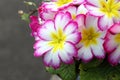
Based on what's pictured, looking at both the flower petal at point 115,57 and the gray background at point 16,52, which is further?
the gray background at point 16,52

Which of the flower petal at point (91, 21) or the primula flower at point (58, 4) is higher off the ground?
the primula flower at point (58, 4)

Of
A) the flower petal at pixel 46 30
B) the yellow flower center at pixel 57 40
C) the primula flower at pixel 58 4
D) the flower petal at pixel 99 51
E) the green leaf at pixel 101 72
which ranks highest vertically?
the primula flower at pixel 58 4

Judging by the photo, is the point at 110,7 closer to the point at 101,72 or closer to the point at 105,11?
the point at 105,11

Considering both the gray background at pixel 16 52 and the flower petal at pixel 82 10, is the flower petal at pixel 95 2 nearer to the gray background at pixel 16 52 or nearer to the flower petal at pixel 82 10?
the flower petal at pixel 82 10

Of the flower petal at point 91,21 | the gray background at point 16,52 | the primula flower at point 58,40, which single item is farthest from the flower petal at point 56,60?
the gray background at point 16,52

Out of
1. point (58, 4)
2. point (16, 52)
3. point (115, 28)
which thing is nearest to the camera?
point (115, 28)

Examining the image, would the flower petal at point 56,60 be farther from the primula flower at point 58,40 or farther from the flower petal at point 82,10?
the flower petal at point 82,10

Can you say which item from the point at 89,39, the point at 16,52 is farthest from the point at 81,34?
the point at 16,52
